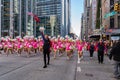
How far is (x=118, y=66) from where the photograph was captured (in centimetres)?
1400

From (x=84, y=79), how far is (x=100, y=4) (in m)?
90.6

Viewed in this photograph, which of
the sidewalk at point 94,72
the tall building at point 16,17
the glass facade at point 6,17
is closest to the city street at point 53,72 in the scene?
the sidewalk at point 94,72

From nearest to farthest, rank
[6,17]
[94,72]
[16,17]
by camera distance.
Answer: [94,72] → [6,17] → [16,17]

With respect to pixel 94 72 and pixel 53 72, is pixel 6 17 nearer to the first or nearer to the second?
pixel 94 72

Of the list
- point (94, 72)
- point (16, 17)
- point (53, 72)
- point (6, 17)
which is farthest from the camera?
point (16, 17)

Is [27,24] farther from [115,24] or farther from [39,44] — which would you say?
[39,44]

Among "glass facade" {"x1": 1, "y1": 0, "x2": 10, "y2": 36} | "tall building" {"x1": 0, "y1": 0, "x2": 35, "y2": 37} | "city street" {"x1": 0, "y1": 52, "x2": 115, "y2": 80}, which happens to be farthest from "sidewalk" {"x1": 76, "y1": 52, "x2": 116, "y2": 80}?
"glass facade" {"x1": 1, "y1": 0, "x2": 10, "y2": 36}

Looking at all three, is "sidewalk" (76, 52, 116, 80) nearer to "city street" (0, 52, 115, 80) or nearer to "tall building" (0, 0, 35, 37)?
"city street" (0, 52, 115, 80)

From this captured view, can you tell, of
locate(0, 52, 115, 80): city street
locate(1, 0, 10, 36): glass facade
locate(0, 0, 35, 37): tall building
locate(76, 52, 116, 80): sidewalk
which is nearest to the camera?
locate(0, 52, 115, 80): city street

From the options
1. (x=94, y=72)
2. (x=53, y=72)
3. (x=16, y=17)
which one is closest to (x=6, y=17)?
(x=16, y=17)

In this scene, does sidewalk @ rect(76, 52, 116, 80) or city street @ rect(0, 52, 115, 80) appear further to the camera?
→ sidewalk @ rect(76, 52, 116, 80)

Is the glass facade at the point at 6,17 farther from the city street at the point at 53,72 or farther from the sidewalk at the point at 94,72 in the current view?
the sidewalk at the point at 94,72

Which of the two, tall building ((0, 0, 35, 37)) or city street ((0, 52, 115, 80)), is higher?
tall building ((0, 0, 35, 37))

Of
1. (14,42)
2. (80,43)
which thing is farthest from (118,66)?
(14,42)
